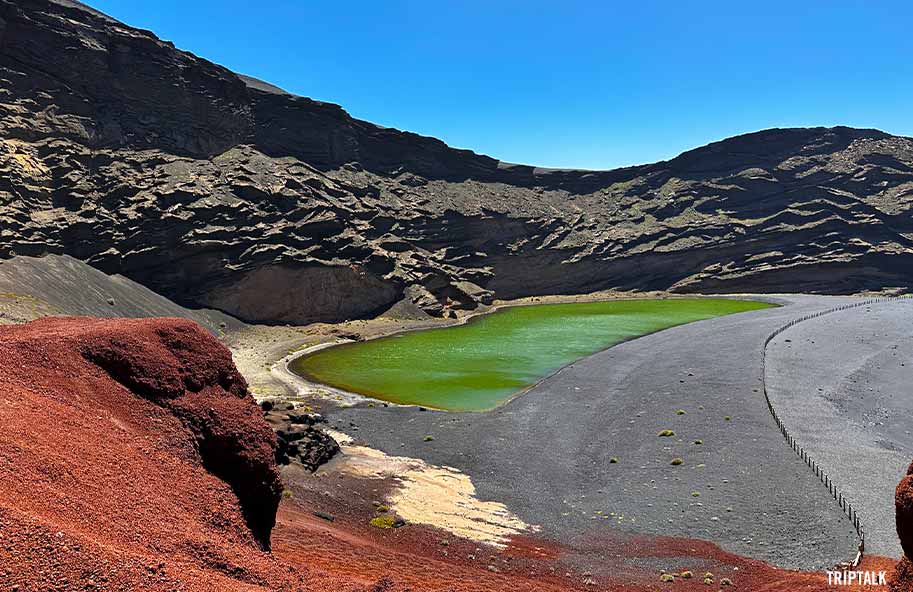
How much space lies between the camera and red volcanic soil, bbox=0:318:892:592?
6625mm

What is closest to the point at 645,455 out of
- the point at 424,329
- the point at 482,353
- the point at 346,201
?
the point at 482,353

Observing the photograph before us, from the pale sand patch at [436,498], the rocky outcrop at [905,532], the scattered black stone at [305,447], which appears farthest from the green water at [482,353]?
the rocky outcrop at [905,532]

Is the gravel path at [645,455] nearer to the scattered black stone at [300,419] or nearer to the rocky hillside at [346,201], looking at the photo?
the scattered black stone at [300,419]

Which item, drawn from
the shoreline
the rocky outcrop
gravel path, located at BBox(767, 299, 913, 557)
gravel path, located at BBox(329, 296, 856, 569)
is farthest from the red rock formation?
the shoreline

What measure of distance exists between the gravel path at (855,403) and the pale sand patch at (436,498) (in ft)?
43.0

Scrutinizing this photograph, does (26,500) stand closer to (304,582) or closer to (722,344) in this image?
(304,582)

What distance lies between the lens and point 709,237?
120500 millimetres

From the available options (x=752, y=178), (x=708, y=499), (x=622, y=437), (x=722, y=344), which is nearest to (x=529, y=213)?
(x=752, y=178)

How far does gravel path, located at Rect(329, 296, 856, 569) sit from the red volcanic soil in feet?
9.08

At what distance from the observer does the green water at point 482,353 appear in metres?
47.2

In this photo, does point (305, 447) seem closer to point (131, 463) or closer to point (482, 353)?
point (131, 463)

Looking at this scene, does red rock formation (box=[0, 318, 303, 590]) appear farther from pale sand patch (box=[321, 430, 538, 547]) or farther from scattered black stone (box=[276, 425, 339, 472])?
scattered black stone (box=[276, 425, 339, 472])

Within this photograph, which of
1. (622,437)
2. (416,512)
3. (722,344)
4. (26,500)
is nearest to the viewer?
(26,500)

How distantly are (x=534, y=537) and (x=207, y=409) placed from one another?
14.4 meters
